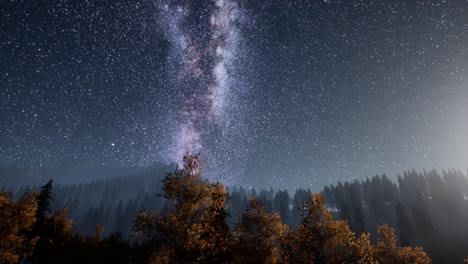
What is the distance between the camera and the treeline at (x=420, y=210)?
79.9 meters

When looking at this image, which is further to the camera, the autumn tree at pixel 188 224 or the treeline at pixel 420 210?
the treeline at pixel 420 210

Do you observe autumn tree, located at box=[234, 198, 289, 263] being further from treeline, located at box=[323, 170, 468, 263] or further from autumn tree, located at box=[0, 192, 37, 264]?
treeline, located at box=[323, 170, 468, 263]

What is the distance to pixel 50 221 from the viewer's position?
43.4 metres

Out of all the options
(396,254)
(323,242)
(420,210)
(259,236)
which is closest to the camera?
(323,242)

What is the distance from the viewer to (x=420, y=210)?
86.6 metres

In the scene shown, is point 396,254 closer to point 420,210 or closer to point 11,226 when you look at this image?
point 11,226

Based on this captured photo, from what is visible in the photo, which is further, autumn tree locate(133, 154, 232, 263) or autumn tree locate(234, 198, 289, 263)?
autumn tree locate(234, 198, 289, 263)

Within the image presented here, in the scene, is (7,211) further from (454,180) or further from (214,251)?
(454,180)

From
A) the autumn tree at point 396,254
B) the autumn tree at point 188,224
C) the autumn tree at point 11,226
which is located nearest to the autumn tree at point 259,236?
the autumn tree at point 188,224

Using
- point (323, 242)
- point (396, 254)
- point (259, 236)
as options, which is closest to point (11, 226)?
point (259, 236)

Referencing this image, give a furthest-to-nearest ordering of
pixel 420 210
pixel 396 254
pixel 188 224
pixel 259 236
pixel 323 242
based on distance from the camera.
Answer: pixel 420 210 < pixel 396 254 < pixel 259 236 < pixel 323 242 < pixel 188 224

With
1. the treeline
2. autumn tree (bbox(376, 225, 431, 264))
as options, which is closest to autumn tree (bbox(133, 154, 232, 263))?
autumn tree (bbox(376, 225, 431, 264))

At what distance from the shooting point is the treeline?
7988 cm

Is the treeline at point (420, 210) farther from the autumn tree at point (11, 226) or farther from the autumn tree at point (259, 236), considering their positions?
the autumn tree at point (11, 226)
